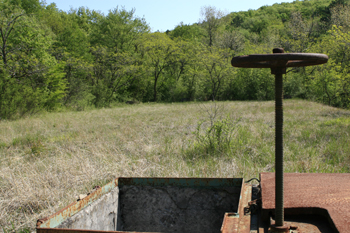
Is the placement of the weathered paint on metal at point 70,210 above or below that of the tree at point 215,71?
below

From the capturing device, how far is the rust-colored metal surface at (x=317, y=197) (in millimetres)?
1294

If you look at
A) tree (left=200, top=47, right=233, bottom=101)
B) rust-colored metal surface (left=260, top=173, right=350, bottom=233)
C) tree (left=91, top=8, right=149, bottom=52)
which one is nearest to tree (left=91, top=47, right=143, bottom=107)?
tree (left=91, top=8, right=149, bottom=52)

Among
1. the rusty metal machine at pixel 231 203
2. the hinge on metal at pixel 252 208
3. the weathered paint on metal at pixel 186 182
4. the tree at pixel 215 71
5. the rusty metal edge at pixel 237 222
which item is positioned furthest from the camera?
the tree at pixel 215 71

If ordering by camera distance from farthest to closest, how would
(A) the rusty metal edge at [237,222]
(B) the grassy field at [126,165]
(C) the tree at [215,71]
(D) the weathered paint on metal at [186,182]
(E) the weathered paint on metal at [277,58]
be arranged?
(C) the tree at [215,71], (B) the grassy field at [126,165], (D) the weathered paint on metal at [186,182], (A) the rusty metal edge at [237,222], (E) the weathered paint on metal at [277,58]

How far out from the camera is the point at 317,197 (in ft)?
4.90

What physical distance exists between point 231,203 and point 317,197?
74cm

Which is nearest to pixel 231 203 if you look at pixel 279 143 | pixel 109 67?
pixel 279 143

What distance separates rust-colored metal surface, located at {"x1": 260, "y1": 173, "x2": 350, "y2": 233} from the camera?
4.25ft

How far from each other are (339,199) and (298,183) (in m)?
0.37

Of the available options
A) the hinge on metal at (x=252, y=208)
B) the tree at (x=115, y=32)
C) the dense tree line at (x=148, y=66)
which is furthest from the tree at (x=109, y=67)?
the hinge on metal at (x=252, y=208)

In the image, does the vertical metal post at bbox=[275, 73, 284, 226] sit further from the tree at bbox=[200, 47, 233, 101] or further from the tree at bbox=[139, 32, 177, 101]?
the tree at bbox=[139, 32, 177, 101]

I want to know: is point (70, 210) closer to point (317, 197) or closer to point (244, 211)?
point (244, 211)

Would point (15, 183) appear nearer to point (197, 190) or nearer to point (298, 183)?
point (197, 190)

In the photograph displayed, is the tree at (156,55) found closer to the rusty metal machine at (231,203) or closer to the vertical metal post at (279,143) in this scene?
the rusty metal machine at (231,203)
